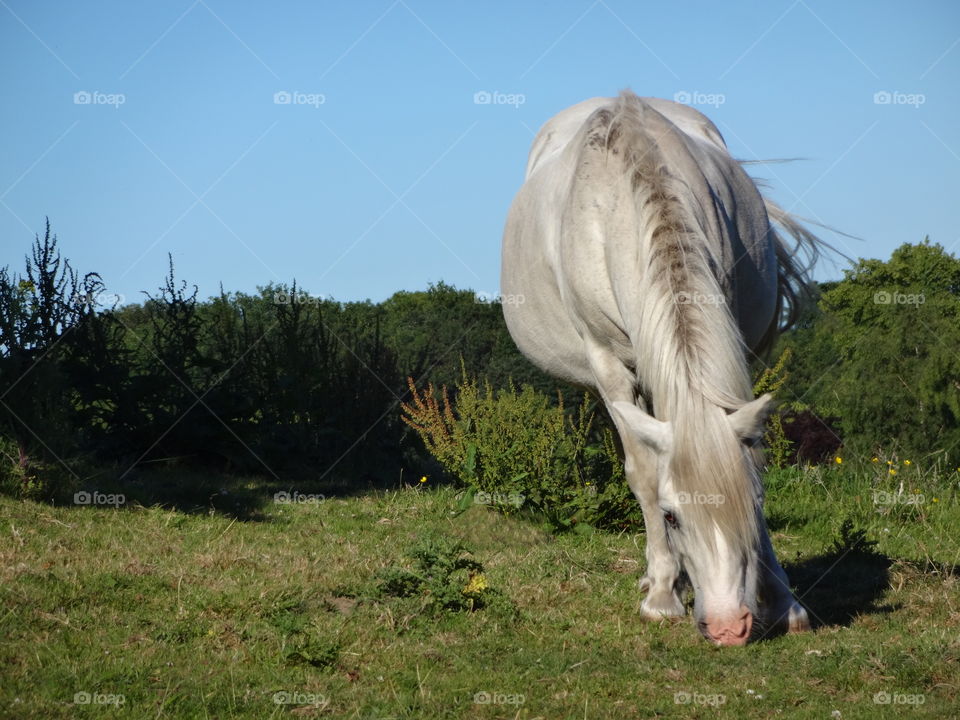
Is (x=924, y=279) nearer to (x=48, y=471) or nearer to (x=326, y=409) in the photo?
(x=326, y=409)

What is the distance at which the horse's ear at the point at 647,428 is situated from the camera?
12.7 feet
